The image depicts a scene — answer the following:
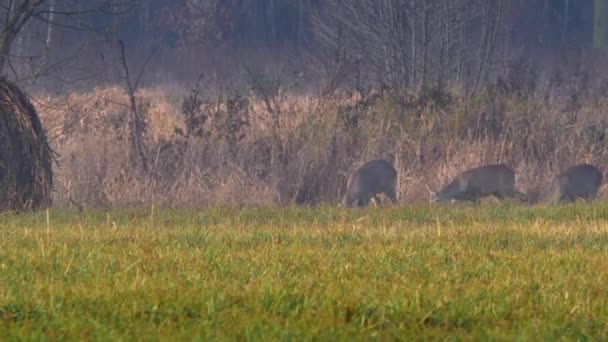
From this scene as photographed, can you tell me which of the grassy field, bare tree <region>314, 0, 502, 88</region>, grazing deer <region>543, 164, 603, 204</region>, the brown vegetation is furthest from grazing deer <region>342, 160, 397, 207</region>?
bare tree <region>314, 0, 502, 88</region>

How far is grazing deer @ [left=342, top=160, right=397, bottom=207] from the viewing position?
1695 centimetres

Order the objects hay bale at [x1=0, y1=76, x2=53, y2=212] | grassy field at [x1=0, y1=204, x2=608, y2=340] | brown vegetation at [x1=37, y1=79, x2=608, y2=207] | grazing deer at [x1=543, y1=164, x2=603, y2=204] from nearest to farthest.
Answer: grassy field at [x1=0, y1=204, x2=608, y2=340]
hay bale at [x1=0, y1=76, x2=53, y2=212]
grazing deer at [x1=543, y1=164, x2=603, y2=204]
brown vegetation at [x1=37, y1=79, x2=608, y2=207]

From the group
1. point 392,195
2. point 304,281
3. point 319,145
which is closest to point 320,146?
point 319,145

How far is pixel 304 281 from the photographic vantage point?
8.02 meters

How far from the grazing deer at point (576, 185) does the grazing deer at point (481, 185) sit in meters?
0.50

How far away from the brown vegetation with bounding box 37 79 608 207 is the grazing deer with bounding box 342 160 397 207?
2.53 ft

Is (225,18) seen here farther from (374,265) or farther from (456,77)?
(374,265)

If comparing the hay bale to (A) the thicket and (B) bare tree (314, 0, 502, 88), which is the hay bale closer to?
(A) the thicket

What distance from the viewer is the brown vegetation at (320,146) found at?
60.5 ft

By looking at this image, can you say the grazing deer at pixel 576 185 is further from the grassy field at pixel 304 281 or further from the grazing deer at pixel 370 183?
the grassy field at pixel 304 281

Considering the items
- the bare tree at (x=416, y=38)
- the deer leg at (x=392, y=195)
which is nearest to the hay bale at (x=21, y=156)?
the deer leg at (x=392, y=195)

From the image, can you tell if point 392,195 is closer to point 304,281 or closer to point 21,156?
point 21,156

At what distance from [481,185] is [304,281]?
32.3 ft

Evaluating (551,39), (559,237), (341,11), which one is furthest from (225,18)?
(559,237)
